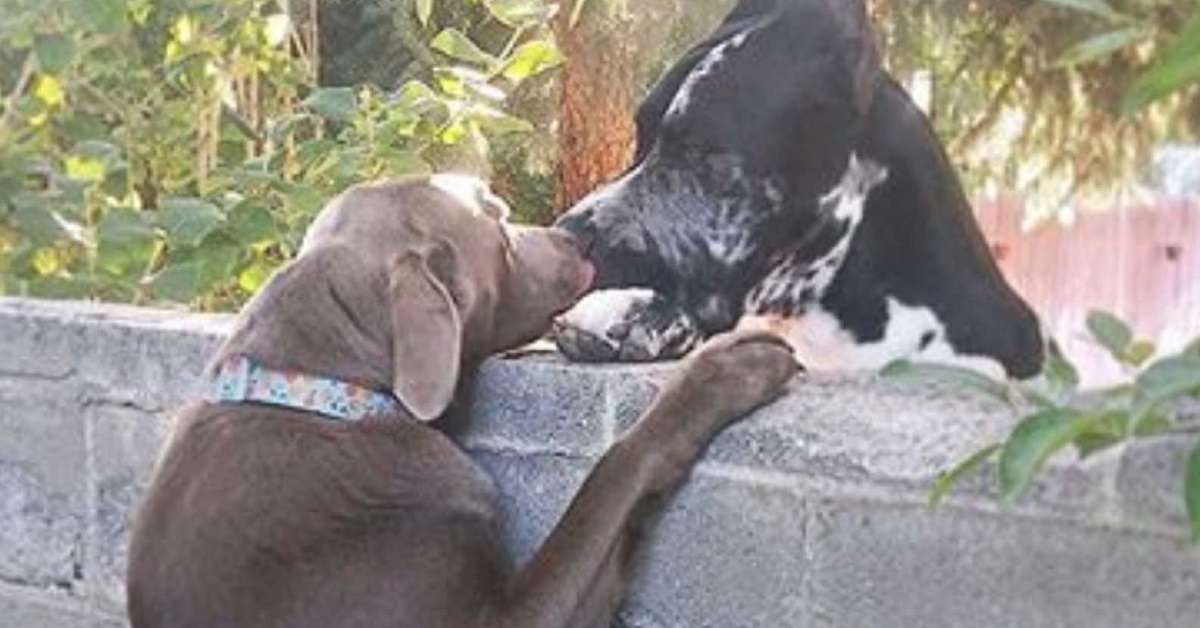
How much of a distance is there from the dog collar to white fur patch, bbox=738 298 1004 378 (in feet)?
1.82

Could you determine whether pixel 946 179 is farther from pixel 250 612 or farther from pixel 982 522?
pixel 250 612

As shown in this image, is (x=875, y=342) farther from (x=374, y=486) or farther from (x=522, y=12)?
(x=522, y=12)

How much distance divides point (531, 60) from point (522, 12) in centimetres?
9

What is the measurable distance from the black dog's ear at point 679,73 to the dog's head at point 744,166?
32 millimetres

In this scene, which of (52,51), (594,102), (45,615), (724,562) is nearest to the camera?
(724,562)

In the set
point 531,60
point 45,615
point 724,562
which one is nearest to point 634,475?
point 724,562

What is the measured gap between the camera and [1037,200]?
290 centimetres

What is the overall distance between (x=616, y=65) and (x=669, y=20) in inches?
19.6

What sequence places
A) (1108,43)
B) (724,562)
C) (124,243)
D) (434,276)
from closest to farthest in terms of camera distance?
1. (1108,43)
2. (724,562)
3. (434,276)
4. (124,243)

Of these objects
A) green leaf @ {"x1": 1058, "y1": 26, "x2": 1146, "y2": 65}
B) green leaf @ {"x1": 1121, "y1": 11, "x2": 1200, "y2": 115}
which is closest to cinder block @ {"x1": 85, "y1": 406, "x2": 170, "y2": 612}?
green leaf @ {"x1": 1058, "y1": 26, "x2": 1146, "y2": 65}

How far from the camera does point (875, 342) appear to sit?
2818mm

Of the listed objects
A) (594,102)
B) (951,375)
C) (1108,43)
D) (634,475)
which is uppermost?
(1108,43)

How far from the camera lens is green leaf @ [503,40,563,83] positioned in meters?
3.69

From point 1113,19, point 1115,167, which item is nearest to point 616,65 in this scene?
point 1115,167
